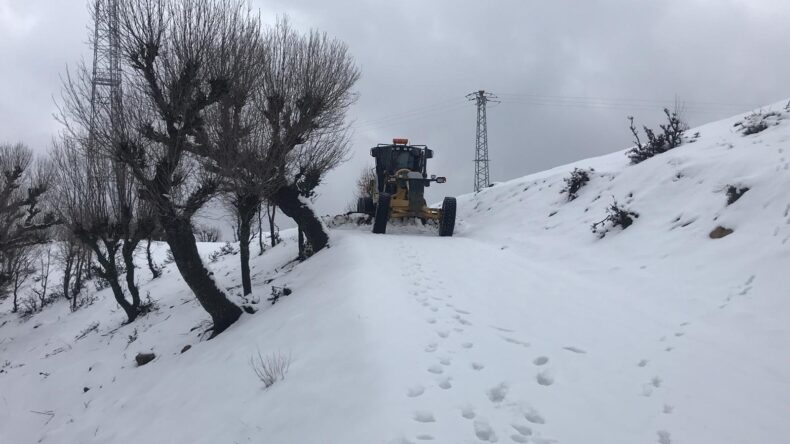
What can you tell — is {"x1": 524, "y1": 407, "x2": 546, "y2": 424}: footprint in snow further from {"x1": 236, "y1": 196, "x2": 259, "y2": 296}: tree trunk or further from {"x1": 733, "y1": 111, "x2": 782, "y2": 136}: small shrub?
{"x1": 733, "y1": 111, "x2": 782, "y2": 136}: small shrub

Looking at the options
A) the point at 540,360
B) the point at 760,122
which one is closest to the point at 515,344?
the point at 540,360

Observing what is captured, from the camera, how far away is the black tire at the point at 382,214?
1380cm

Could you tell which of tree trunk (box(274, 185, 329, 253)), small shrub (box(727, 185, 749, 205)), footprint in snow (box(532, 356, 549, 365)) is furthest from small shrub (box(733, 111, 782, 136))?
tree trunk (box(274, 185, 329, 253))

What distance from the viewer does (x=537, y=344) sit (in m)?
4.79

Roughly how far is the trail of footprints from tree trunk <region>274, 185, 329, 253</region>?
6879 millimetres

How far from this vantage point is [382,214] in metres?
14.0

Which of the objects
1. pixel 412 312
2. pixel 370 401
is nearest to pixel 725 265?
pixel 412 312

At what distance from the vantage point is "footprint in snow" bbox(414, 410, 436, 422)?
325cm

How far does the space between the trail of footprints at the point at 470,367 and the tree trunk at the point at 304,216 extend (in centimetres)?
688

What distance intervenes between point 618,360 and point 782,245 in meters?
3.12

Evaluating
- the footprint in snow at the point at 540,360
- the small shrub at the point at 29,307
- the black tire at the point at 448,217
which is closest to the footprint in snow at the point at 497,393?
the footprint in snow at the point at 540,360

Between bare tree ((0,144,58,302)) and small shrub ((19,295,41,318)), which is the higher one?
bare tree ((0,144,58,302))

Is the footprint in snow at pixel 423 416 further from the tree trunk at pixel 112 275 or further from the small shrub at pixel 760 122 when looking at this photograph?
the tree trunk at pixel 112 275

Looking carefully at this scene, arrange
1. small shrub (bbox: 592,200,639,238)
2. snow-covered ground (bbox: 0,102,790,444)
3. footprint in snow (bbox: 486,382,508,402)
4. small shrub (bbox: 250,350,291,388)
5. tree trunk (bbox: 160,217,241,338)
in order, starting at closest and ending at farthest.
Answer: snow-covered ground (bbox: 0,102,790,444) → footprint in snow (bbox: 486,382,508,402) → small shrub (bbox: 250,350,291,388) → tree trunk (bbox: 160,217,241,338) → small shrub (bbox: 592,200,639,238)
